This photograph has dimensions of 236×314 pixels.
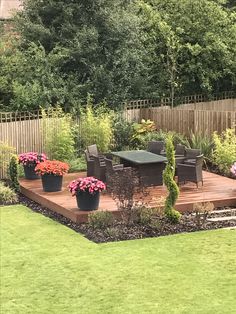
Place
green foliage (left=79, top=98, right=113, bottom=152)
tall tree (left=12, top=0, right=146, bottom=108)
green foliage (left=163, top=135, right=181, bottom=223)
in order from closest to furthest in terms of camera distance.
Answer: green foliage (left=163, top=135, right=181, bottom=223) < green foliage (left=79, top=98, right=113, bottom=152) < tall tree (left=12, top=0, right=146, bottom=108)

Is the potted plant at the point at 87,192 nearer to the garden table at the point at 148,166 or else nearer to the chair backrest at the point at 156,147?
the garden table at the point at 148,166

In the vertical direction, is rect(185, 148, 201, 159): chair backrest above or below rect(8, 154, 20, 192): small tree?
above

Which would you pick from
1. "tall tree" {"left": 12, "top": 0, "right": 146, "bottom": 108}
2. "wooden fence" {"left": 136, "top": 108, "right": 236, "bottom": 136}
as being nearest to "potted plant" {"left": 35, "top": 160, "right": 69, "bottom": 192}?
"wooden fence" {"left": 136, "top": 108, "right": 236, "bottom": 136}

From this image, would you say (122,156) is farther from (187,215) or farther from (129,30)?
(129,30)

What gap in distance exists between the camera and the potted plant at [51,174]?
40.0 ft

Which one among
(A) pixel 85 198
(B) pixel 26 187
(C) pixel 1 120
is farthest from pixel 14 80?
(A) pixel 85 198

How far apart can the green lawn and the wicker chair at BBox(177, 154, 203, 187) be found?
2.75 meters

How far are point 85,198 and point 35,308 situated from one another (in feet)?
13.3

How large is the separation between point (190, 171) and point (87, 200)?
109 inches

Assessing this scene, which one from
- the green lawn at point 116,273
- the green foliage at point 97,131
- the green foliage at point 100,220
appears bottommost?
the green lawn at point 116,273

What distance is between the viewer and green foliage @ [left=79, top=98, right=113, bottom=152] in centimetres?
1558

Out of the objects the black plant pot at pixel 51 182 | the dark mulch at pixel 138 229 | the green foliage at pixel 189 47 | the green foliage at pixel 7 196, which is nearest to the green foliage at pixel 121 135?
the green foliage at pixel 189 47

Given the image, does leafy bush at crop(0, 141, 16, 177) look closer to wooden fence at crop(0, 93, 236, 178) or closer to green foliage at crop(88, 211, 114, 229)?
wooden fence at crop(0, 93, 236, 178)

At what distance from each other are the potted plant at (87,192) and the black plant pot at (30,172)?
3.54 meters
